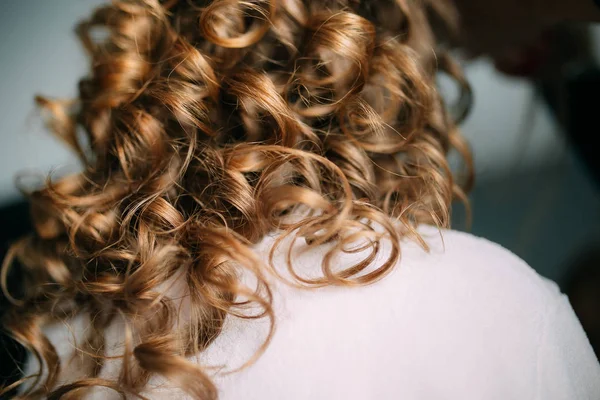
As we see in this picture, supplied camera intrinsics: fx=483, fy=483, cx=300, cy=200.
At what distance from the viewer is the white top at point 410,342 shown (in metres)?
0.45

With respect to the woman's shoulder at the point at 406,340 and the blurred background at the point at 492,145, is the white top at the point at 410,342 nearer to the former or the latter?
the woman's shoulder at the point at 406,340

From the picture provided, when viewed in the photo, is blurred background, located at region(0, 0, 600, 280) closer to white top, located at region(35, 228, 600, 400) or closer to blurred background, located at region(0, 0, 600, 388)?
blurred background, located at region(0, 0, 600, 388)

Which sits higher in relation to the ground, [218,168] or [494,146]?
[218,168]

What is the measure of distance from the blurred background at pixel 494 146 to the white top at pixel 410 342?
52 cm

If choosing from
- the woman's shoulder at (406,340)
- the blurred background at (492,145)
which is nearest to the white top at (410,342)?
the woman's shoulder at (406,340)

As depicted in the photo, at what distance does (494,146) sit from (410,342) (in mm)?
672

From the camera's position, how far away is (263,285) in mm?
490

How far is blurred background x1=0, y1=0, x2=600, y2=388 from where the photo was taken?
2.85 ft

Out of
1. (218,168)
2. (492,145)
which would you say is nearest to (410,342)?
(218,168)

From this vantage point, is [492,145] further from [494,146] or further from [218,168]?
[218,168]

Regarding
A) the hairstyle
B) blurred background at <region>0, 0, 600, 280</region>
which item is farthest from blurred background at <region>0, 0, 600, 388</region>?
the hairstyle

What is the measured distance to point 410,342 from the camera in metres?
0.46

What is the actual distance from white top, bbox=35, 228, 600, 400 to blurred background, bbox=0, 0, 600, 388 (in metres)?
0.52

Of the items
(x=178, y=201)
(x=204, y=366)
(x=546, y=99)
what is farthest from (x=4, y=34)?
(x=546, y=99)
